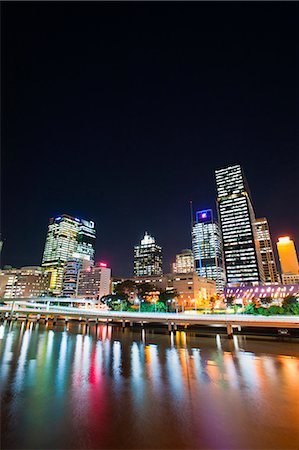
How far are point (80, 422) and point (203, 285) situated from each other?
15157 cm

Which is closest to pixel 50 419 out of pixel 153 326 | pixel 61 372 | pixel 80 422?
pixel 80 422

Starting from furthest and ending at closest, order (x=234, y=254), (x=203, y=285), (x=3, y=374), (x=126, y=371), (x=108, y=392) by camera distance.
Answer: (x=234, y=254)
(x=203, y=285)
(x=126, y=371)
(x=3, y=374)
(x=108, y=392)

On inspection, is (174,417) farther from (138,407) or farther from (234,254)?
(234,254)

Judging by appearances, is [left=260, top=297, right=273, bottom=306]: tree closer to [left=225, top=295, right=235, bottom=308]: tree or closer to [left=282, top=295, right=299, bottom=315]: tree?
[left=225, top=295, right=235, bottom=308]: tree

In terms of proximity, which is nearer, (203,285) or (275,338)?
(275,338)

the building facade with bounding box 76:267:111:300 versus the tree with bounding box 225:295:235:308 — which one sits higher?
the building facade with bounding box 76:267:111:300

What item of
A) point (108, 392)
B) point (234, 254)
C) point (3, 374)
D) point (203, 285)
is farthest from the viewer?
point (234, 254)

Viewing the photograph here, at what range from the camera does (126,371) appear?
24.3 metres

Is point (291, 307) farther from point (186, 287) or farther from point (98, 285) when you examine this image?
point (98, 285)

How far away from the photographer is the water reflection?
1159cm

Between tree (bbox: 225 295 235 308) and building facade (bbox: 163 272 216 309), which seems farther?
building facade (bbox: 163 272 216 309)

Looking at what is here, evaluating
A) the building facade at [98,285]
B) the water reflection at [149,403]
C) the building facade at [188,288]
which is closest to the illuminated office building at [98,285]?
the building facade at [98,285]

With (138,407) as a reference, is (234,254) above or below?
above

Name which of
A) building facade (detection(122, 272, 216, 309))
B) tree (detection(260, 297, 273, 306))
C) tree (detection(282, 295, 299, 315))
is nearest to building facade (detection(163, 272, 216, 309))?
building facade (detection(122, 272, 216, 309))
